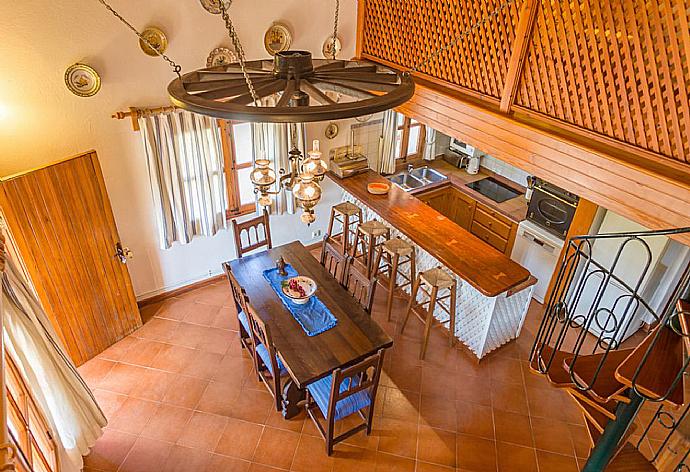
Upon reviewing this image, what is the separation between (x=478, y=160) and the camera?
6.34 meters

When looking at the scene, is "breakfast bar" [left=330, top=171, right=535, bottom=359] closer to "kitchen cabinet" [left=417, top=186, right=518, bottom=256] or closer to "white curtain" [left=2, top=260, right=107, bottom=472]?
"kitchen cabinet" [left=417, top=186, right=518, bottom=256]

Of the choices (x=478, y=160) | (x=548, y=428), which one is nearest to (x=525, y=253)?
(x=478, y=160)

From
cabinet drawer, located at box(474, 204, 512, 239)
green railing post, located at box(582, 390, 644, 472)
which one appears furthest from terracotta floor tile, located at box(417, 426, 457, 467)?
cabinet drawer, located at box(474, 204, 512, 239)

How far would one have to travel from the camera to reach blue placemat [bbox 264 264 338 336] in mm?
3605

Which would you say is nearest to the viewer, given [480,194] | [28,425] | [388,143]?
[28,425]

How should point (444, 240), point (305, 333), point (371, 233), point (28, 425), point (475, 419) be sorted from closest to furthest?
point (28, 425)
point (305, 333)
point (475, 419)
point (444, 240)
point (371, 233)

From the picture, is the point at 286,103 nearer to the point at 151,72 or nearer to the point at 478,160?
the point at 151,72

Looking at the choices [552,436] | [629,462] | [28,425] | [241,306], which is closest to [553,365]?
[629,462]

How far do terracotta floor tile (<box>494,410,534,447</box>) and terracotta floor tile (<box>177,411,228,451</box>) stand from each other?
7.47 ft

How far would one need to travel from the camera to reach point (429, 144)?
647 centimetres

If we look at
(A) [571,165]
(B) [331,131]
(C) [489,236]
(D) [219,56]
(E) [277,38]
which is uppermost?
(E) [277,38]

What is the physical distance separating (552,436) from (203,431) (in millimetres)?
2867

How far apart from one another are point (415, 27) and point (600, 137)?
6.24 ft

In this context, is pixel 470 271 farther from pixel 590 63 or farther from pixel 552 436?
pixel 590 63
